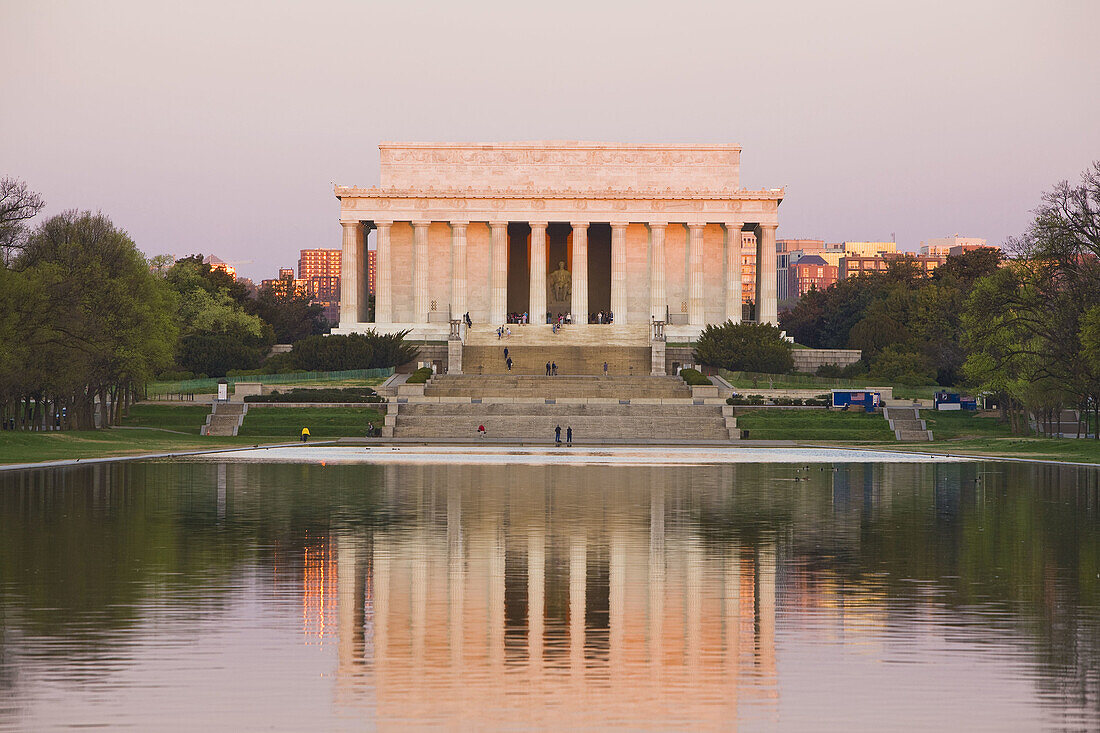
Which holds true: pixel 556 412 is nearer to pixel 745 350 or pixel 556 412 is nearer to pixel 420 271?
pixel 745 350

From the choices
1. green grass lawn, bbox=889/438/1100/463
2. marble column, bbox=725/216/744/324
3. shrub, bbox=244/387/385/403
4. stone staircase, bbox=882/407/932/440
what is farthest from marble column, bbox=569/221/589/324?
green grass lawn, bbox=889/438/1100/463

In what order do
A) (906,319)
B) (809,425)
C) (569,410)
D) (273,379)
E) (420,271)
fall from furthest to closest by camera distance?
(420,271)
(906,319)
(273,379)
(569,410)
(809,425)

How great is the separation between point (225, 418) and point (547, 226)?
44771 mm

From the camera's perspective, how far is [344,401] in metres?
72.4

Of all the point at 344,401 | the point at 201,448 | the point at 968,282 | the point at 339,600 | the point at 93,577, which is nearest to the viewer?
the point at 339,600

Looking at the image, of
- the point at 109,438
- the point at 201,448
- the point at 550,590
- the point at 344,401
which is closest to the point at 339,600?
the point at 550,590

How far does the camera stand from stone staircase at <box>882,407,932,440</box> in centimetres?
6756

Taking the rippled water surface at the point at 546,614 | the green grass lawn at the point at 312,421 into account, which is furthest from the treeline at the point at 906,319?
the rippled water surface at the point at 546,614

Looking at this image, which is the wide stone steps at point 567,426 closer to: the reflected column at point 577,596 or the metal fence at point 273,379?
the metal fence at point 273,379

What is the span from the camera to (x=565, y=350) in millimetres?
93812

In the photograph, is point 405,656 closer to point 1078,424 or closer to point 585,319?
point 1078,424

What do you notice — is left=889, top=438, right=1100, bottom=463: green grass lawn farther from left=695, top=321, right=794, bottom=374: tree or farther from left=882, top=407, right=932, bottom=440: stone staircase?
left=695, top=321, right=794, bottom=374: tree

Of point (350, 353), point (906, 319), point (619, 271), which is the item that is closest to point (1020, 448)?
point (350, 353)

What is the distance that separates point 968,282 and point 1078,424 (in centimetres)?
3567
